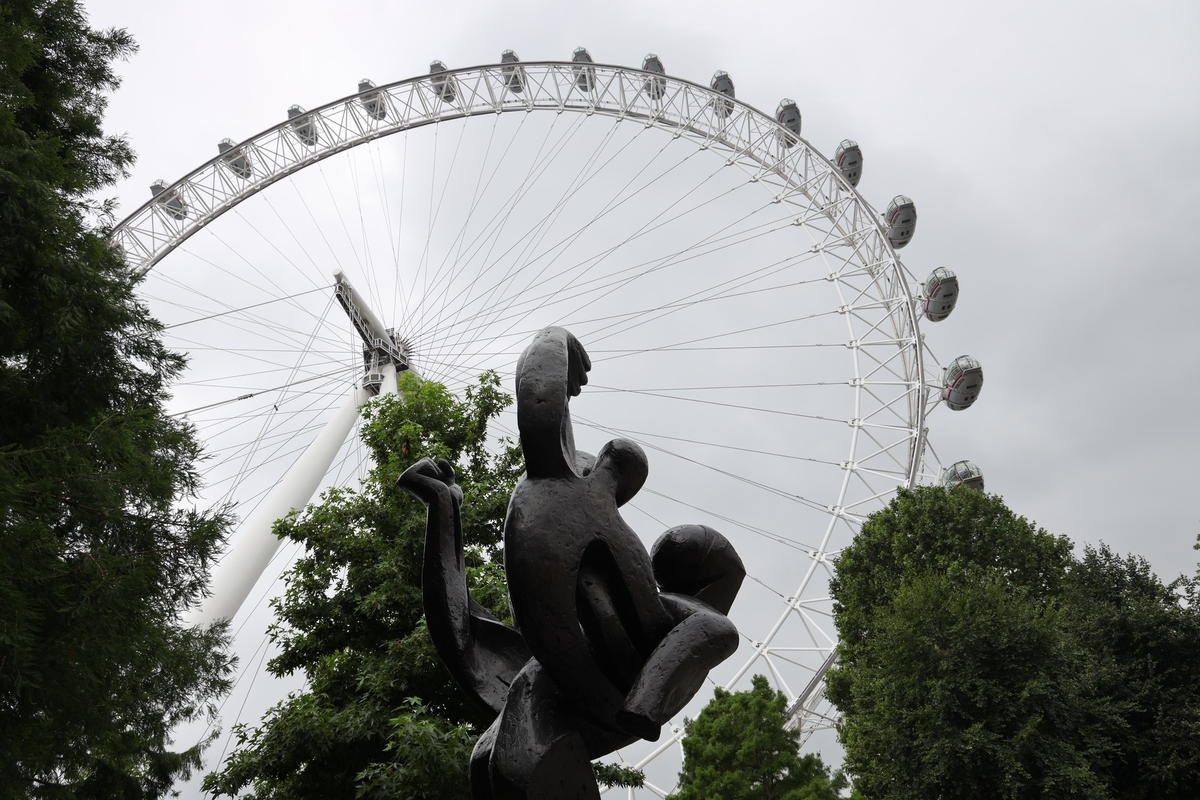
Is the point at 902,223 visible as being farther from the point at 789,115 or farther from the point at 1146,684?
the point at 1146,684

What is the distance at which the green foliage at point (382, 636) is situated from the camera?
9.72m

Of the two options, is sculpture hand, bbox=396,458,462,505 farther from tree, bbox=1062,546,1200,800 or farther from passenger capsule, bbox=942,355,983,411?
passenger capsule, bbox=942,355,983,411

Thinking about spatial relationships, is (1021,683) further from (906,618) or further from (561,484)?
(561,484)

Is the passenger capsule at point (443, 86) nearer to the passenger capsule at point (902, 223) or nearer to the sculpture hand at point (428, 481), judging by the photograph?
the passenger capsule at point (902, 223)

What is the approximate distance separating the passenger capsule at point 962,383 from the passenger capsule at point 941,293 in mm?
1664

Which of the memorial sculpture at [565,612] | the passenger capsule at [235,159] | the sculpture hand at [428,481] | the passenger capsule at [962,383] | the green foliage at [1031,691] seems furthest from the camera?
the passenger capsule at [235,159]

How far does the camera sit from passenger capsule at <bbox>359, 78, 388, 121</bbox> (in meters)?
27.7

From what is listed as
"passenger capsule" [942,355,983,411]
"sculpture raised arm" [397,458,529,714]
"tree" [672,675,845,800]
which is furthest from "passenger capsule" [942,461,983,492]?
"sculpture raised arm" [397,458,529,714]

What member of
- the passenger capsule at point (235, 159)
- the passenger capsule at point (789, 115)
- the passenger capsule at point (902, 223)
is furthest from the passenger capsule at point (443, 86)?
the passenger capsule at point (902, 223)

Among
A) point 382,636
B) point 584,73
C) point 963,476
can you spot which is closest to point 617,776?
point 382,636

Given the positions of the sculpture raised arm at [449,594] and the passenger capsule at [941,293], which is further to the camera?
the passenger capsule at [941,293]

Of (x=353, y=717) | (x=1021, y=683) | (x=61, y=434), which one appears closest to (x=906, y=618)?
(x=1021, y=683)

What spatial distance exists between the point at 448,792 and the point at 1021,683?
438 inches

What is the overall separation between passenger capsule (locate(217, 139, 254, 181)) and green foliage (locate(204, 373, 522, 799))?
53.6 ft
